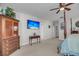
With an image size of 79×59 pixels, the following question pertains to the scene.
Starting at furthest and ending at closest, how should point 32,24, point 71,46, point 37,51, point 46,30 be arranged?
point 46,30 < point 32,24 < point 37,51 < point 71,46

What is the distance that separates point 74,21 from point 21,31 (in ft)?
14.0

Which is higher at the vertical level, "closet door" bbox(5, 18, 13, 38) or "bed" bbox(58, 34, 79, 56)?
"closet door" bbox(5, 18, 13, 38)

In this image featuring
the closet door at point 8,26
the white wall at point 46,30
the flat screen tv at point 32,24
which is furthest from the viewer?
the white wall at point 46,30

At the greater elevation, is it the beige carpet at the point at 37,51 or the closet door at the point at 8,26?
the closet door at the point at 8,26

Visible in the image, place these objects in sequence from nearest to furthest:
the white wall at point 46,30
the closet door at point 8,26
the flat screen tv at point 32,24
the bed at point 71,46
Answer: the bed at point 71,46 < the closet door at point 8,26 < the flat screen tv at point 32,24 < the white wall at point 46,30

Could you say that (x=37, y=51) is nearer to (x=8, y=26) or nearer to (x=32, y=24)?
(x=8, y=26)

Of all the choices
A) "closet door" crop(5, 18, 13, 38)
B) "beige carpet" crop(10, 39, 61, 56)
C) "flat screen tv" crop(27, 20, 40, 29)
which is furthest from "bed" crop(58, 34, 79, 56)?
"flat screen tv" crop(27, 20, 40, 29)

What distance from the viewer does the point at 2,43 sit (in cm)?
358

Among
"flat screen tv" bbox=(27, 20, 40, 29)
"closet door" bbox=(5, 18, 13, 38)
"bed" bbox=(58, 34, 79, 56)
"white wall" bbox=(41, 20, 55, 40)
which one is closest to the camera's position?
"bed" bbox=(58, 34, 79, 56)

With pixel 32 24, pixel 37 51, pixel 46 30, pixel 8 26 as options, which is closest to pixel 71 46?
pixel 37 51

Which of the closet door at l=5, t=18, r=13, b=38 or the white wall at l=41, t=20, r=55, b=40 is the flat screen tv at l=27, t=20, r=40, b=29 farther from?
the closet door at l=5, t=18, r=13, b=38

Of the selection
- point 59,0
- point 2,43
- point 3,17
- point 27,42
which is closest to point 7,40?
point 2,43

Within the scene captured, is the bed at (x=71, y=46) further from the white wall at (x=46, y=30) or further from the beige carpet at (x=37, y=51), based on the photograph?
the white wall at (x=46, y=30)

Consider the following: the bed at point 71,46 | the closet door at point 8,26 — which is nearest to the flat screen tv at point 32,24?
the closet door at point 8,26
